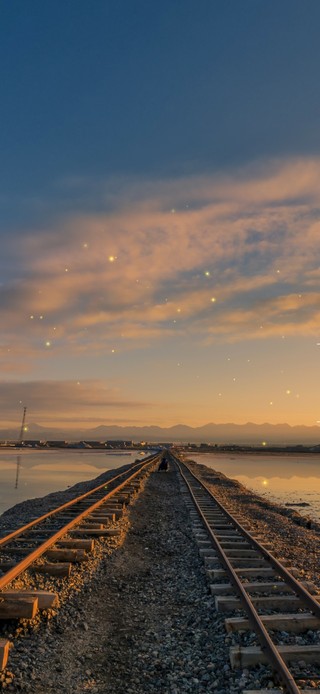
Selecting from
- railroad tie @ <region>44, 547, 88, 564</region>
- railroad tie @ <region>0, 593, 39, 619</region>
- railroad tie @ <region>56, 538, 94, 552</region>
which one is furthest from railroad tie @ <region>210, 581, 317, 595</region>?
railroad tie @ <region>56, 538, 94, 552</region>

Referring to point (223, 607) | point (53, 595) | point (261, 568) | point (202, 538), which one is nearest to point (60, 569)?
point (53, 595)

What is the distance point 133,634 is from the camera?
7098 mm

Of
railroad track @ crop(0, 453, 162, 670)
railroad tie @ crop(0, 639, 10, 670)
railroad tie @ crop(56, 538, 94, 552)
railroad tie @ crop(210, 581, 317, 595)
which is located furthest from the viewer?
railroad tie @ crop(56, 538, 94, 552)

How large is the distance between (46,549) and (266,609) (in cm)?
470

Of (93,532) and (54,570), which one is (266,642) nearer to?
(54,570)

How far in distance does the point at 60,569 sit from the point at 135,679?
3412 millimetres

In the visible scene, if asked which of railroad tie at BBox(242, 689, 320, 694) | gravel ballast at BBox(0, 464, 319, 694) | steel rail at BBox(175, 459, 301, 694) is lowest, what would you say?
gravel ballast at BBox(0, 464, 319, 694)

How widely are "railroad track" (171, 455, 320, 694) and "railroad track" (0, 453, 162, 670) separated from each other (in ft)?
8.61

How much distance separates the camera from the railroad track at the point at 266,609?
562 centimetres

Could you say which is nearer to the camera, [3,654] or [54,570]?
[3,654]

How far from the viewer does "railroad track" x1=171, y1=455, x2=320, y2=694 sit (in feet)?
18.4

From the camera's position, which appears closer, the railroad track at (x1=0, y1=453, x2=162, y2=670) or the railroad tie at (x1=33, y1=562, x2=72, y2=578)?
the railroad track at (x1=0, y1=453, x2=162, y2=670)

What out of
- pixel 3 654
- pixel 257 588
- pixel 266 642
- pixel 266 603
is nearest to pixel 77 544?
pixel 257 588

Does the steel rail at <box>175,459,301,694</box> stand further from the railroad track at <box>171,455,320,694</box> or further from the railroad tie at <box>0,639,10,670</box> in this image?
the railroad tie at <box>0,639,10,670</box>
